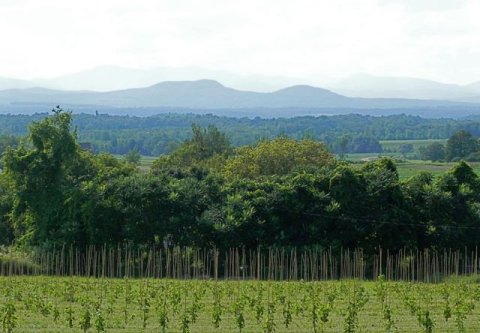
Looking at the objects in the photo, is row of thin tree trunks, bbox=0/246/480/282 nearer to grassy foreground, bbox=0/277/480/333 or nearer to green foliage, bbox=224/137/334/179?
grassy foreground, bbox=0/277/480/333

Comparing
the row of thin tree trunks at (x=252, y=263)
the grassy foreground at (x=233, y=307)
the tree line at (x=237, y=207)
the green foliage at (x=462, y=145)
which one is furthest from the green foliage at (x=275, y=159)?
the green foliage at (x=462, y=145)

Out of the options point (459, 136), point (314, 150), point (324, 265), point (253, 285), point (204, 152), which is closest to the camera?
point (253, 285)

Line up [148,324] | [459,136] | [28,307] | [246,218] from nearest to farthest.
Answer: [148,324] < [28,307] < [246,218] < [459,136]

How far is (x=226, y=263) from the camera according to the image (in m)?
39.4

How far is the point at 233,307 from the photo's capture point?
25547 mm

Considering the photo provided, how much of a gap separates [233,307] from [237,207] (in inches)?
672

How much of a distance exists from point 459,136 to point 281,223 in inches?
2603

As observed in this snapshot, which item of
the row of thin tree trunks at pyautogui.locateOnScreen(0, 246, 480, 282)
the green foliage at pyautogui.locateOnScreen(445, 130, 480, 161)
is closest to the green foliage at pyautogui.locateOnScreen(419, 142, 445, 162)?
the green foliage at pyautogui.locateOnScreen(445, 130, 480, 161)

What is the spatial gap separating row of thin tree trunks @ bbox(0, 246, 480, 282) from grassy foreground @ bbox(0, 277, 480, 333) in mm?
4265

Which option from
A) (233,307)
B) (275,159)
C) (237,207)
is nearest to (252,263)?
(237,207)

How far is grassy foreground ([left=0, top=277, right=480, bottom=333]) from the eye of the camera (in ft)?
77.3

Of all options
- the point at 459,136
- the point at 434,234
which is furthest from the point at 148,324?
the point at 459,136

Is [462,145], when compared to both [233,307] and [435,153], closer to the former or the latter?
[435,153]

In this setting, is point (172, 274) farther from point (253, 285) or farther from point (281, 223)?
point (253, 285)
